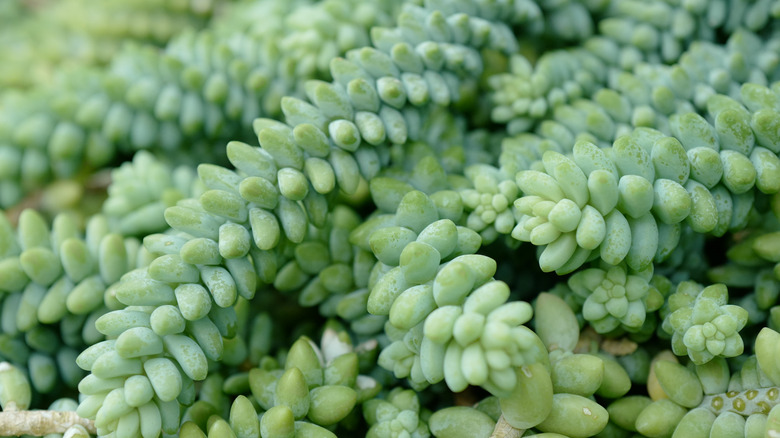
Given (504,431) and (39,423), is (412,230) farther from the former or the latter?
(39,423)

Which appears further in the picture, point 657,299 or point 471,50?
point 471,50

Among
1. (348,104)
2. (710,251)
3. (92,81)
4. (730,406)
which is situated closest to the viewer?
(730,406)

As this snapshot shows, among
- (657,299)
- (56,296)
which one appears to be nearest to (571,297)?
(657,299)

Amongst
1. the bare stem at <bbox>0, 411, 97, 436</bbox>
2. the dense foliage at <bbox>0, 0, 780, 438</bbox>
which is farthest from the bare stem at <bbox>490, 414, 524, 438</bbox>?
the bare stem at <bbox>0, 411, 97, 436</bbox>

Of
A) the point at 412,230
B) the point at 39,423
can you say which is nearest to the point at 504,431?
the point at 412,230

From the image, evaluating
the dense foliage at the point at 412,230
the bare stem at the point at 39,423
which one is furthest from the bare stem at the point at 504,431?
the bare stem at the point at 39,423

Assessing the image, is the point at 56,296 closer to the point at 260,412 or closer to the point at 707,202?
the point at 260,412
